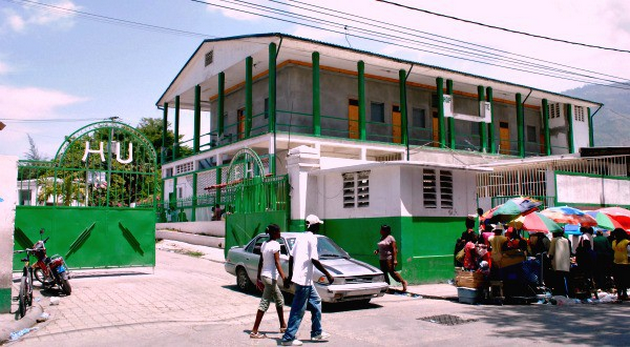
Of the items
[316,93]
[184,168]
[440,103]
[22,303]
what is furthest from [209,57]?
[22,303]

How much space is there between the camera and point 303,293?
7.55m

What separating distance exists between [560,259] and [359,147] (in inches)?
507

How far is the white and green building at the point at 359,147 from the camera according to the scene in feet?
46.5

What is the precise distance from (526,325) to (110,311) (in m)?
7.26

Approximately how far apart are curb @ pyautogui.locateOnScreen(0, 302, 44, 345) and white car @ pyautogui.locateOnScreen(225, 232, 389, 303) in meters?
4.19

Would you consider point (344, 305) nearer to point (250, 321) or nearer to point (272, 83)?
point (250, 321)

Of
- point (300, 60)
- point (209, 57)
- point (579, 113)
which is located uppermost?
point (209, 57)

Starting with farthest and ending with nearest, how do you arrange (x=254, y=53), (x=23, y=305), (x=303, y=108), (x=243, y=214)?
(x=303, y=108) → (x=254, y=53) → (x=243, y=214) → (x=23, y=305)

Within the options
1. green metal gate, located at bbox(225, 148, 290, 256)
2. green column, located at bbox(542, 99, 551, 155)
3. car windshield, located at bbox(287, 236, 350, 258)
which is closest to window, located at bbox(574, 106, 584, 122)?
green column, located at bbox(542, 99, 551, 155)

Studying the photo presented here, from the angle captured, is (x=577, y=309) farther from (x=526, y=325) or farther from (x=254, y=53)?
(x=254, y=53)

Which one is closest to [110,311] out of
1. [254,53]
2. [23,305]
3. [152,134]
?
[23,305]

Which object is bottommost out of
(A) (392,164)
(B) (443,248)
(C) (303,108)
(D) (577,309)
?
(D) (577,309)

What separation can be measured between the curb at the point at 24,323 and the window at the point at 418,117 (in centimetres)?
2254

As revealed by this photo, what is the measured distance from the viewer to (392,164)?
13.3 meters
